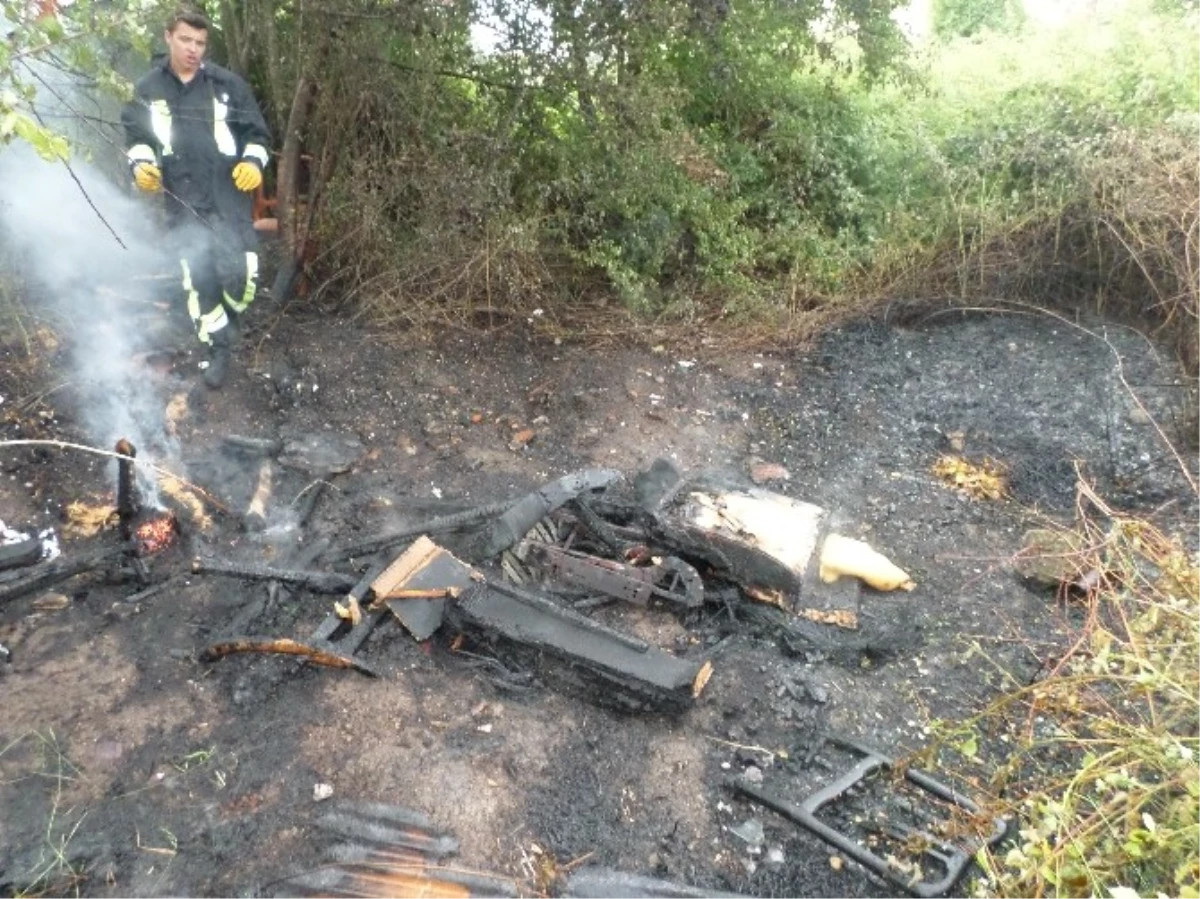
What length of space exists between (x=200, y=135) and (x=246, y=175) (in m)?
0.41

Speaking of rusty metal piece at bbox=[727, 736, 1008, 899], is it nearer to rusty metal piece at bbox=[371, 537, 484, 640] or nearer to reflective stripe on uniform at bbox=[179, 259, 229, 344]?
rusty metal piece at bbox=[371, 537, 484, 640]

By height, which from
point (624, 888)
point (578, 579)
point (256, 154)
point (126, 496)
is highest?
point (256, 154)

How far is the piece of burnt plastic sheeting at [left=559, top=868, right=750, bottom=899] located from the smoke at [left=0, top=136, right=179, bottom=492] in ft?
13.2

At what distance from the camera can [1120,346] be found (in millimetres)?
7242

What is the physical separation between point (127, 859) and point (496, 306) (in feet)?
16.6

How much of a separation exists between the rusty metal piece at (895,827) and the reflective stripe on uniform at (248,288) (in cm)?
501

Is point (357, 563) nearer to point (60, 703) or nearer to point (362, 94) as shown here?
point (60, 703)

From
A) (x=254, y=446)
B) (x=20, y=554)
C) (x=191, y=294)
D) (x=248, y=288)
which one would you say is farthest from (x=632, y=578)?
(x=191, y=294)

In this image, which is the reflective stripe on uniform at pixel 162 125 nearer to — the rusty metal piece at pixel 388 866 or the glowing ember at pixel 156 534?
the glowing ember at pixel 156 534

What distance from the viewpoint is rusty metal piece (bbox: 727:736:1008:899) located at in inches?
134

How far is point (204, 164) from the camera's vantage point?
6.18 meters

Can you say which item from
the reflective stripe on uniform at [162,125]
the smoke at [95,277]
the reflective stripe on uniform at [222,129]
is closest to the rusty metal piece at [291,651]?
the smoke at [95,277]

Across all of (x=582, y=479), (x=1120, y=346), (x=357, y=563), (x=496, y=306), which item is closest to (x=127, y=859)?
(x=357, y=563)

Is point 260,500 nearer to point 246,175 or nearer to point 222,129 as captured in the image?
point 246,175
